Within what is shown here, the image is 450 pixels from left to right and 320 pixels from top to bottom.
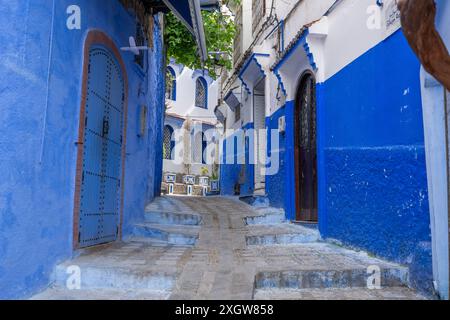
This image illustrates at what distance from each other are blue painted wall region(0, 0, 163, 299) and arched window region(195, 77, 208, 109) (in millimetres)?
18892

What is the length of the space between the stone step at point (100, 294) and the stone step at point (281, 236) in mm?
2141

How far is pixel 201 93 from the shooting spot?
23609mm

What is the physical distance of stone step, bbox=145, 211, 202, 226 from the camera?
6.37 m

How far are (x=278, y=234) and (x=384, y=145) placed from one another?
2005mm

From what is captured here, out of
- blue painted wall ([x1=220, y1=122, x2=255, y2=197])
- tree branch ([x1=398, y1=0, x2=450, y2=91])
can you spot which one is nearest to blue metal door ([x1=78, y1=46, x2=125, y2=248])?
tree branch ([x1=398, y1=0, x2=450, y2=91])

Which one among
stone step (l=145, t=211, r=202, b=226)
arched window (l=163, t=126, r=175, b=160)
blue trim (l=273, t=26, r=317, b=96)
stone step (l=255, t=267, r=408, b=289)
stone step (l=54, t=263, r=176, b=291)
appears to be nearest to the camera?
stone step (l=54, t=263, r=176, b=291)

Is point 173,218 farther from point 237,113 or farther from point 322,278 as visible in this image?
point 237,113

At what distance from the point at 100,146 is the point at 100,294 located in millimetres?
1983

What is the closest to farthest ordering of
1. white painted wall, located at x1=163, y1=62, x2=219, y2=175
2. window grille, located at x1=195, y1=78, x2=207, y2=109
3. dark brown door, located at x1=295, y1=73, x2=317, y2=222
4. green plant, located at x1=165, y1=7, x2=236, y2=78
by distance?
1. dark brown door, located at x1=295, y1=73, x2=317, y2=222
2. green plant, located at x1=165, y1=7, x2=236, y2=78
3. white painted wall, located at x1=163, y1=62, x2=219, y2=175
4. window grille, located at x1=195, y1=78, x2=207, y2=109

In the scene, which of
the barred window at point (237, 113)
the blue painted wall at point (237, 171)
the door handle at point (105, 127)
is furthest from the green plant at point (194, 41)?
the door handle at point (105, 127)

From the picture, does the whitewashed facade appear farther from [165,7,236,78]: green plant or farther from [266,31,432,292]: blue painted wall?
[165,7,236,78]: green plant

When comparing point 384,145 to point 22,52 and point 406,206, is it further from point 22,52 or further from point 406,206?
point 22,52

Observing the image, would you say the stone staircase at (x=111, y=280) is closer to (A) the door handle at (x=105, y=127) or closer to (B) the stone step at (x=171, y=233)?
(B) the stone step at (x=171, y=233)

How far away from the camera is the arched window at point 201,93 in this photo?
23234 millimetres
